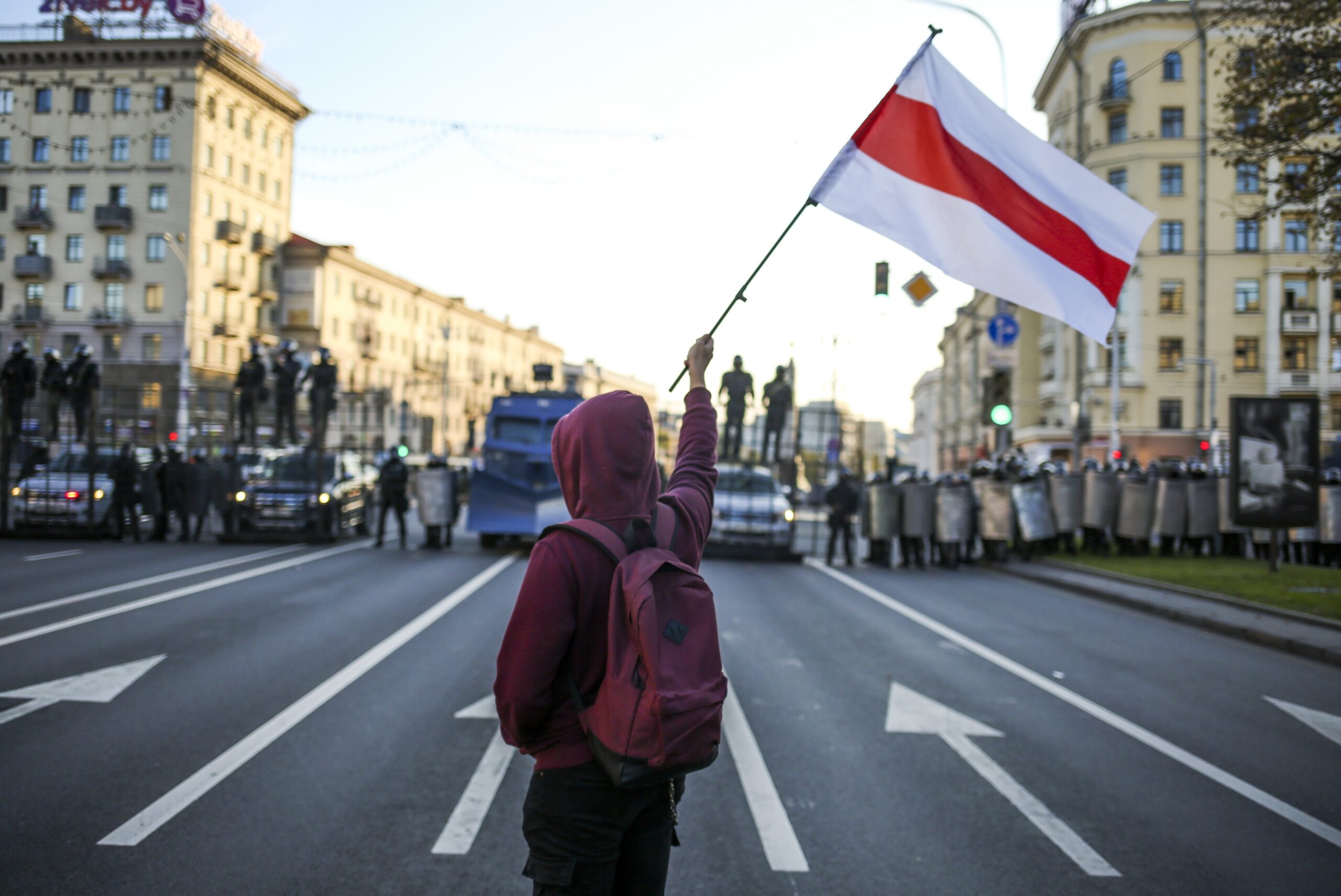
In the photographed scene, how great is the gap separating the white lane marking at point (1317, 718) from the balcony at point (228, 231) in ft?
81.6

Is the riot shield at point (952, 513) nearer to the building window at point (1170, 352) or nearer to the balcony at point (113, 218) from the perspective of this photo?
the balcony at point (113, 218)

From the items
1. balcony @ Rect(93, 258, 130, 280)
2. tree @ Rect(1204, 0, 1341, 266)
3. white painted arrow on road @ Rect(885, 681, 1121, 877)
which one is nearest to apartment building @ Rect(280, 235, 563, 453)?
balcony @ Rect(93, 258, 130, 280)

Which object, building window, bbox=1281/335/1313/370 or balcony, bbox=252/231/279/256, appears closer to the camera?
balcony, bbox=252/231/279/256

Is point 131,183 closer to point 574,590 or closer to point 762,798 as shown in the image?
point 762,798

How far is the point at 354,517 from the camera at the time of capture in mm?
23609

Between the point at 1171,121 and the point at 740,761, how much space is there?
58.0m

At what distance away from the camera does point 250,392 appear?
2308 cm

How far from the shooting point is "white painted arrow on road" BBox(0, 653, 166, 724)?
22.3ft

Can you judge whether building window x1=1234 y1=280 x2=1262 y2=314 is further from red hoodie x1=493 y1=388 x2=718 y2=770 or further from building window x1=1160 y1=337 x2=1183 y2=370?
red hoodie x1=493 y1=388 x2=718 y2=770

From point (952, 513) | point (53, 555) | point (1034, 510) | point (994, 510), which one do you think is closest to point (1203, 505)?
point (1034, 510)

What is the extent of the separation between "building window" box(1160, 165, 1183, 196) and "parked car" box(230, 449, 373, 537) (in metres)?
48.0

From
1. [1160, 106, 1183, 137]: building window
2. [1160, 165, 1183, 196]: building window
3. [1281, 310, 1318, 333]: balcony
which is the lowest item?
[1281, 310, 1318, 333]: balcony

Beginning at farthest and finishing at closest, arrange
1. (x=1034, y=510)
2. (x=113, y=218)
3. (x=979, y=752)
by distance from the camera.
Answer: (x=1034, y=510) < (x=113, y=218) < (x=979, y=752)

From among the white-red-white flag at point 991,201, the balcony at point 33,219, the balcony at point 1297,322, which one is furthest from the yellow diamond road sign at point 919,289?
the balcony at point 1297,322
